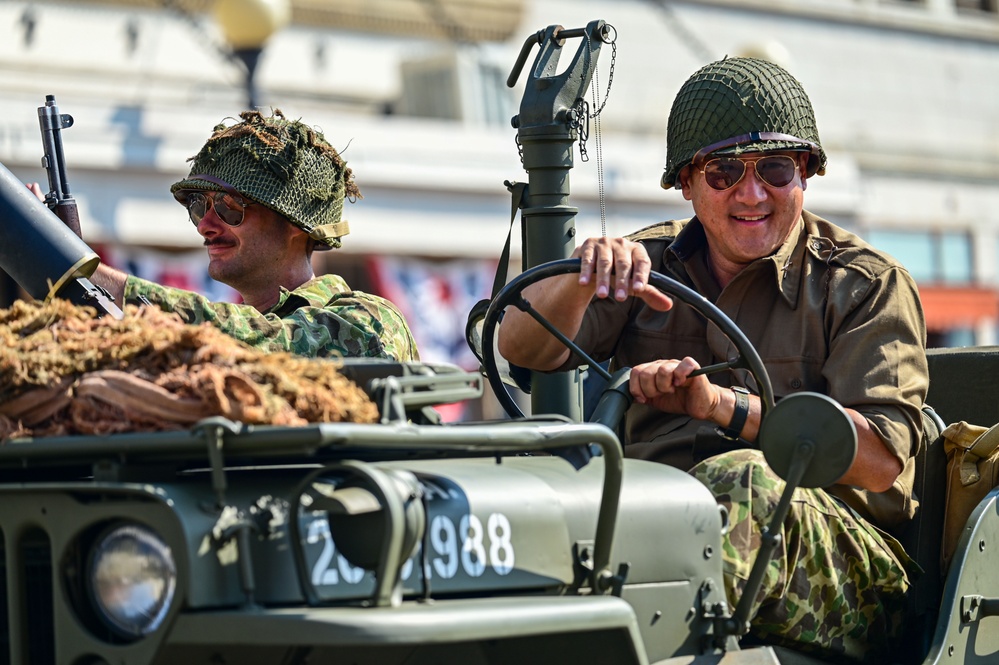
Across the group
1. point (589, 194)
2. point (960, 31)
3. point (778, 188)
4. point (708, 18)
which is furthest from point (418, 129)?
point (778, 188)

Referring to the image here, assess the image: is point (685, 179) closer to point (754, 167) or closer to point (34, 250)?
point (754, 167)

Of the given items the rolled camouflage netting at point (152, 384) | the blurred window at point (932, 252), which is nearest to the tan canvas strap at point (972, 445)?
the rolled camouflage netting at point (152, 384)

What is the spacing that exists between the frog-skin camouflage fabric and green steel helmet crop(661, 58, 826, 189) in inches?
37.0

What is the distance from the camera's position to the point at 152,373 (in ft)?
10.4

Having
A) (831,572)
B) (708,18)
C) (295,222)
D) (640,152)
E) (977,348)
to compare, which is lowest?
(831,572)

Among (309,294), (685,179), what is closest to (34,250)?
(309,294)

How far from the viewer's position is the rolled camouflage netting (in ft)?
10.0

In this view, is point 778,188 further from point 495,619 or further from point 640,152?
point 640,152

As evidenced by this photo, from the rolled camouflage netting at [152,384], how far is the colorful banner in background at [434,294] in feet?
46.3

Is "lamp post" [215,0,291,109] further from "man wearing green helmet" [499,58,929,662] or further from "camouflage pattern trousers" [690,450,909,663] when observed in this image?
"camouflage pattern trousers" [690,450,909,663]

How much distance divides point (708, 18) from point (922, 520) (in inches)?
769

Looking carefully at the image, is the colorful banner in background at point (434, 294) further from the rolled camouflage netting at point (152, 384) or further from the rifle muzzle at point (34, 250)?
the rolled camouflage netting at point (152, 384)

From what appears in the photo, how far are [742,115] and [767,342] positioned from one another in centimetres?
61

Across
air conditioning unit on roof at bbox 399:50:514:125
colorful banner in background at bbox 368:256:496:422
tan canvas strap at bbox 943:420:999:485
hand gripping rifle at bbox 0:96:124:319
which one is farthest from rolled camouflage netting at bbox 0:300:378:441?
air conditioning unit on roof at bbox 399:50:514:125
